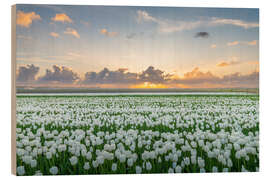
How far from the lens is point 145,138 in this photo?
14.7ft

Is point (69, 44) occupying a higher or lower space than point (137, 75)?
higher

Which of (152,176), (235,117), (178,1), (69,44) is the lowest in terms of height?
(152,176)

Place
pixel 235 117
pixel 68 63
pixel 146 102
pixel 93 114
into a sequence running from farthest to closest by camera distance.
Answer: pixel 146 102 → pixel 93 114 → pixel 235 117 → pixel 68 63

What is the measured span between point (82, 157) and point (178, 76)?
2.40m

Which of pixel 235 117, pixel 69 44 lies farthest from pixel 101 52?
pixel 235 117

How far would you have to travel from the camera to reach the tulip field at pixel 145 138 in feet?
12.9

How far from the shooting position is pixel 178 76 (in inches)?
198

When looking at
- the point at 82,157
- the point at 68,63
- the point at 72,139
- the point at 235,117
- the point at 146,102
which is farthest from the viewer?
the point at 146,102

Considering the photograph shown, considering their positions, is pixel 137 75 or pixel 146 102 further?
pixel 146 102

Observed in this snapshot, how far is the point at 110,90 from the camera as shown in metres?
5.05

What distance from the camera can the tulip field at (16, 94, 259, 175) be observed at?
3.93 metres

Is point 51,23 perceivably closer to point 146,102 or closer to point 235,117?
point 146,102

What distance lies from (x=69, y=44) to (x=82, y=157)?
2135 mm

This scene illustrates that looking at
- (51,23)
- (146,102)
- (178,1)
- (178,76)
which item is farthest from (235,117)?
(51,23)
